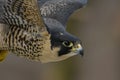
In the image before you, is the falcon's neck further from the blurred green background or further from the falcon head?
the blurred green background

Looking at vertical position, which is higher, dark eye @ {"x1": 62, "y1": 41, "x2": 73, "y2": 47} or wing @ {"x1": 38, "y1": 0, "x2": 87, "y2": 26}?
wing @ {"x1": 38, "y1": 0, "x2": 87, "y2": 26}

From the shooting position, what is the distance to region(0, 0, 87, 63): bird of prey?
513 centimetres

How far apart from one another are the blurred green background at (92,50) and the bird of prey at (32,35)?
3.67m

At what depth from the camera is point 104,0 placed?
9.17 metres

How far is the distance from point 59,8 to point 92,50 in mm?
3412

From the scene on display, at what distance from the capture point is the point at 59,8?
19.3 ft

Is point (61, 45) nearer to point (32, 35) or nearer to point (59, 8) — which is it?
point (32, 35)

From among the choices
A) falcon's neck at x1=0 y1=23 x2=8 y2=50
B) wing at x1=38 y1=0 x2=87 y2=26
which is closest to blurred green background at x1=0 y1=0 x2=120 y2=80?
wing at x1=38 y1=0 x2=87 y2=26

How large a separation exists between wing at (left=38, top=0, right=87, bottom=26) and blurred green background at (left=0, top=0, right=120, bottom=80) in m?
2.91

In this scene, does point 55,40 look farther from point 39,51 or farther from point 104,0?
point 104,0

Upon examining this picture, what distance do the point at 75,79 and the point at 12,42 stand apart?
14.2ft

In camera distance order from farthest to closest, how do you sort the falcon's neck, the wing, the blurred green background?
the blurred green background, the wing, the falcon's neck

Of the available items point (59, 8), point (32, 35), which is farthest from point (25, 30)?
point (59, 8)

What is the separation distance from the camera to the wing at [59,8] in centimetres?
572
